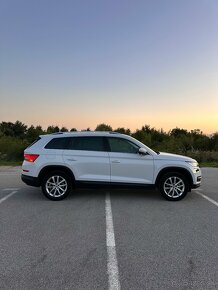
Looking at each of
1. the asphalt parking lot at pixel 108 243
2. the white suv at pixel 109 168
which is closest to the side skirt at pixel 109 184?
the white suv at pixel 109 168

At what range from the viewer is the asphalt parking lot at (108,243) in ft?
12.0

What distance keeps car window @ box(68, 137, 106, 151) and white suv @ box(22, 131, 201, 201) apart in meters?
0.03

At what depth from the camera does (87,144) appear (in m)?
8.03

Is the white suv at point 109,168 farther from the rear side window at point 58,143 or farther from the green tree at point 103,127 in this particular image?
the green tree at point 103,127

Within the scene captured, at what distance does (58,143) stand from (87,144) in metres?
0.74

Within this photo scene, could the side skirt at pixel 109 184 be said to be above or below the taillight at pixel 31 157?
below

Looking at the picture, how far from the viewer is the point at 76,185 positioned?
310 inches

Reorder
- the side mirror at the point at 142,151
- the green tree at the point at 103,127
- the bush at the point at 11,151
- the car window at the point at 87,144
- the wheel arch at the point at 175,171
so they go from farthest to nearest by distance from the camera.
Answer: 1. the green tree at the point at 103,127
2. the bush at the point at 11,151
3. the car window at the point at 87,144
4. the wheel arch at the point at 175,171
5. the side mirror at the point at 142,151

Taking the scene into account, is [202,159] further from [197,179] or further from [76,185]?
[76,185]

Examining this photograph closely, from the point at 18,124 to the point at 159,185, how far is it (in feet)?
178

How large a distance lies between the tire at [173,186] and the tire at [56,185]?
2325 mm

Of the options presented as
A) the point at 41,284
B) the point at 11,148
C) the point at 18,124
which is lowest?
the point at 41,284

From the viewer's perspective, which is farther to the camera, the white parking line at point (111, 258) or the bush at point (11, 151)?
the bush at point (11, 151)

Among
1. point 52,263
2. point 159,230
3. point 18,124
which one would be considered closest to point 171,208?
point 159,230
